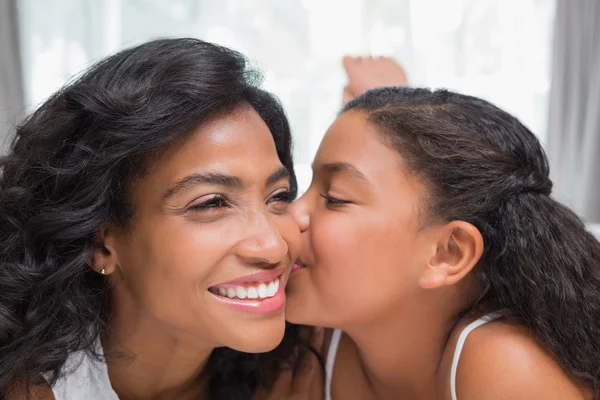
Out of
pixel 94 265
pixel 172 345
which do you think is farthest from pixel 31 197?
pixel 172 345

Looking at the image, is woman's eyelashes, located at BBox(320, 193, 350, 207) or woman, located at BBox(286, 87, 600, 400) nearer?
woman, located at BBox(286, 87, 600, 400)

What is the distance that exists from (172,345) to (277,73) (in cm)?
154

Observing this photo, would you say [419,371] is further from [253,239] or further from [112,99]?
[112,99]

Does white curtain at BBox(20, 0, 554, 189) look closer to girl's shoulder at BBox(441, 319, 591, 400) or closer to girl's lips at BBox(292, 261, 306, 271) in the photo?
girl's lips at BBox(292, 261, 306, 271)

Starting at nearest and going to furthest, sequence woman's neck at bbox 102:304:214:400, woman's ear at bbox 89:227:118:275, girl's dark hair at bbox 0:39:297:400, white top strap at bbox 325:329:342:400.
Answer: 1. girl's dark hair at bbox 0:39:297:400
2. woman's ear at bbox 89:227:118:275
3. woman's neck at bbox 102:304:214:400
4. white top strap at bbox 325:329:342:400

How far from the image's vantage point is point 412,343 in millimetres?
1531

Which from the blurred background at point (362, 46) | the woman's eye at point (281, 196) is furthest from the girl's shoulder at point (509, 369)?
the blurred background at point (362, 46)

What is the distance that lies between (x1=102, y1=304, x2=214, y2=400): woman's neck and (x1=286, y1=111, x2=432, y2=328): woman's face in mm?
256

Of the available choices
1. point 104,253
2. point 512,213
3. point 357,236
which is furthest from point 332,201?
point 104,253

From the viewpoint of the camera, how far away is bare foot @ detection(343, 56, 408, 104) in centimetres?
199

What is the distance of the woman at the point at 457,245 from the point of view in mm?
1306

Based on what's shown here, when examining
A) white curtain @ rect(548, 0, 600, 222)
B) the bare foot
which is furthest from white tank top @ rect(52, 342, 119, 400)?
white curtain @ rect(548, 0, 600, 222)

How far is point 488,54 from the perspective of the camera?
2.70 metres

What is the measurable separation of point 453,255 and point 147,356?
74 cm
